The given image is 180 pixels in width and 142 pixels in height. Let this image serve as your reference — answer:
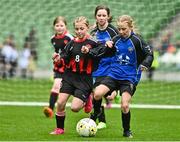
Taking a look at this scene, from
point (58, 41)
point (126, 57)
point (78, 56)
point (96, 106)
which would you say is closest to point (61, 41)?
point (58, 41)

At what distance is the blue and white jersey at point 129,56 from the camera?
34.2 feet

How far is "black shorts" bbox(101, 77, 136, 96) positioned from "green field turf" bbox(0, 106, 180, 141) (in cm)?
70

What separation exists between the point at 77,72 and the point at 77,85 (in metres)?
0.21

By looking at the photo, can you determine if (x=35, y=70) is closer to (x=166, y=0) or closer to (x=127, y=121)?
(x=166, y=0)

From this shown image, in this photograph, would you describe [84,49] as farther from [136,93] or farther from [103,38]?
[136,93]

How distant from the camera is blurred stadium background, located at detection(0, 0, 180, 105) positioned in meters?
17.2

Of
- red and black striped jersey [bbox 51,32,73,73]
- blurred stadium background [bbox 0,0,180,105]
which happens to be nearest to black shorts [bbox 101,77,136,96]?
red and black striped jersey [bbox 51,32,73,73]

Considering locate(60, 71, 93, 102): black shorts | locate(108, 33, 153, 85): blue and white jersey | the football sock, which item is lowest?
the football sock

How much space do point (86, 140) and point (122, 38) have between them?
5.89 ft

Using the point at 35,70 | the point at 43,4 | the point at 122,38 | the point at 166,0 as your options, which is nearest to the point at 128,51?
the point at 122,38

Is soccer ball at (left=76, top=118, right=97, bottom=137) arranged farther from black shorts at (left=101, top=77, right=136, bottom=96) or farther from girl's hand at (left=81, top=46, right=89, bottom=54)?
girl's hand at (left=81, top=46, right=89, bottom=54)

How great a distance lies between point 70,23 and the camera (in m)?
19.1

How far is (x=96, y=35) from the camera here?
11703mm

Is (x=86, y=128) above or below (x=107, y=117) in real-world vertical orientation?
above
